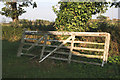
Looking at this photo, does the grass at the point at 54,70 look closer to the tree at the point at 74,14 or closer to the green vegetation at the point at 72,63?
the green vegetation at the point at 72,63

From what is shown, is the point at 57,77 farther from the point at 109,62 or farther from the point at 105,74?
the point at 109,62

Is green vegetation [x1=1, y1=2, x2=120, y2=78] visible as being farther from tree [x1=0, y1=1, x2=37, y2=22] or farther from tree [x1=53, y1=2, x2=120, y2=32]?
tree [x1=0, y1=1, x2=37, y2=22]

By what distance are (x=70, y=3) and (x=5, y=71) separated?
17.7 feet

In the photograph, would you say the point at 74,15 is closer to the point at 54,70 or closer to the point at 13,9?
the point at 54,70

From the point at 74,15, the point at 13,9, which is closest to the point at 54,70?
the point at 74,15

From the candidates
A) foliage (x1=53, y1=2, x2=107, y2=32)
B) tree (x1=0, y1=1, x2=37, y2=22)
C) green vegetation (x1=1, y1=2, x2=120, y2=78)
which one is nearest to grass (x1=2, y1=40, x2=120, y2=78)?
green vegetation (x1=1, y1=2, x2=120, y2=78)

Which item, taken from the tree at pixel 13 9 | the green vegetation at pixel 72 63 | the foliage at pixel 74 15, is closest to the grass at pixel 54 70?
the green vegetation at pixel 72 63

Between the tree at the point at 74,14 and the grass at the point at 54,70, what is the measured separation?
248cm

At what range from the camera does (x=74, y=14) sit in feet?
28.9

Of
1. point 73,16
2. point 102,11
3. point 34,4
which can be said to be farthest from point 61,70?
point 34,4

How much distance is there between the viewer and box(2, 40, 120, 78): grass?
5.80 m

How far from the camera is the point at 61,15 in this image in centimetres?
895

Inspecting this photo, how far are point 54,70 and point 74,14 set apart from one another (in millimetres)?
3957

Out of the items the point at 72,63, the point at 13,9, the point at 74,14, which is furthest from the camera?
the point at 13,9
